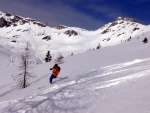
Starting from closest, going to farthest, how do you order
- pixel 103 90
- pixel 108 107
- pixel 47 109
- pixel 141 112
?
pixel 141 112, pixel 108 107, pixel 47 109, pixel 103 90

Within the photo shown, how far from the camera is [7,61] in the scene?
12356cm

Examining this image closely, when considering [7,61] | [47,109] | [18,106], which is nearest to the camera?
[47,109]

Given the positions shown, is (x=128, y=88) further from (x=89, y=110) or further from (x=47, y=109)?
(x=47, y=109)

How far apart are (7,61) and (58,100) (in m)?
114

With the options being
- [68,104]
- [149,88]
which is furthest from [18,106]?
[149,88]

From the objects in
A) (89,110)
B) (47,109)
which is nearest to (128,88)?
(89,110)

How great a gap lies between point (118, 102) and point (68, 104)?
2.71 metres

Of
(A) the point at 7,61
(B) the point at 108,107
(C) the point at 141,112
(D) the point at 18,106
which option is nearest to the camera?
(C) the point at 141,112

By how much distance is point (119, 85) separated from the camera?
15.7 metres

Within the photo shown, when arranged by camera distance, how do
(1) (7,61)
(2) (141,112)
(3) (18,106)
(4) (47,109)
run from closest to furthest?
(2) (141,112), (4) (47,109), (3) (18,106), (1) (7,61)

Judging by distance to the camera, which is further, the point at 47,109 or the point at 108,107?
the point at 47,109

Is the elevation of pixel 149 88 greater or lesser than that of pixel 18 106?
greater

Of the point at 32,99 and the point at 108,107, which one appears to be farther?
the point at 32,99

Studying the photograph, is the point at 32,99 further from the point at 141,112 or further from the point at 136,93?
the point at 141,112
